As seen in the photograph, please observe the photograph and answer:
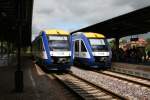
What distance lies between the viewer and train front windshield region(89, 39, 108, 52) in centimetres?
2381

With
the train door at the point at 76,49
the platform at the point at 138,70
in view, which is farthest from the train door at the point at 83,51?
the platform at the point at 138,70

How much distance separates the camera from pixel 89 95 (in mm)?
12125

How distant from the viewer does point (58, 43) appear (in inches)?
843

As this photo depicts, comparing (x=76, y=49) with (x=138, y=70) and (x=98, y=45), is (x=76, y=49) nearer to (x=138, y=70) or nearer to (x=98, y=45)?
(x=98, y=45)

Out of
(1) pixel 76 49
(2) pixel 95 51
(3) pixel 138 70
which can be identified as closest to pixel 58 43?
(2) pixel 95 51

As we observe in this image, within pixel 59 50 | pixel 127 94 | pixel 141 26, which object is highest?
pixel 141 26

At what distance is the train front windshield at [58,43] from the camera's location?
2123 cm

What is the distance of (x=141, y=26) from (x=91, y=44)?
6281 mm

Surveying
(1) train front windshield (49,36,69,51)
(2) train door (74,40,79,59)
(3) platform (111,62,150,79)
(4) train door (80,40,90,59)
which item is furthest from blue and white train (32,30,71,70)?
(3) platform (111,62,150,79)

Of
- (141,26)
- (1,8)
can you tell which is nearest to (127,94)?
(1,8)

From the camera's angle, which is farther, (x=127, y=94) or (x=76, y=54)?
(x=76, y=54)

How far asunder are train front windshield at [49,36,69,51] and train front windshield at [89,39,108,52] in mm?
2851

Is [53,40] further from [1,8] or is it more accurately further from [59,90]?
[59,90]

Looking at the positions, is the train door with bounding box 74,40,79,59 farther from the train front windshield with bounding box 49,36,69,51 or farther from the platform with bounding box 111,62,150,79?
the train front windshield with bounding box 49,36,69,51
